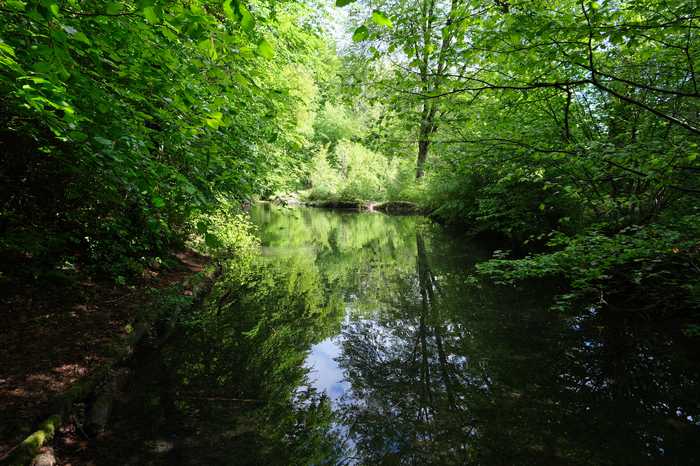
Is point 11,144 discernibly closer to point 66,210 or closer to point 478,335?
point 66,210

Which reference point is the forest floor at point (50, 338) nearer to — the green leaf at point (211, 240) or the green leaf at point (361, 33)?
the green leaf at point (211, 240)

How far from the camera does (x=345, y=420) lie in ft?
13.2

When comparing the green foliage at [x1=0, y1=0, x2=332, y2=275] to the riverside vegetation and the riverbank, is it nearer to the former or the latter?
the riverside vegetation

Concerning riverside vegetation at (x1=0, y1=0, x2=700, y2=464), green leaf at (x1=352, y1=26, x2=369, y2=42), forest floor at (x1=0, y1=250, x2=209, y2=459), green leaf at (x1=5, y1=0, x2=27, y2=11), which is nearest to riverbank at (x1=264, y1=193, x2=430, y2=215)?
riverside vegetation at (x1=0, y1=0, x2=700, y2=464)

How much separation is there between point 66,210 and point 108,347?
2.08 meters

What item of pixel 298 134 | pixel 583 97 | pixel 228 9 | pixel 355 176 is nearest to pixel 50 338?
→ pixel 298 134

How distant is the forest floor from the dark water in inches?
24.3

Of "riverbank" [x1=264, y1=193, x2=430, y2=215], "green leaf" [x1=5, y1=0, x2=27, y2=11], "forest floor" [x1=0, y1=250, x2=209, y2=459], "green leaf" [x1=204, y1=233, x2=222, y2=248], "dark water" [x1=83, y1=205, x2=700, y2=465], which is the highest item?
"green leaf" [x1=5, y1=0, x2=27, y2=11]

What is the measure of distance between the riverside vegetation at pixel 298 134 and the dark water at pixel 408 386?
121mm

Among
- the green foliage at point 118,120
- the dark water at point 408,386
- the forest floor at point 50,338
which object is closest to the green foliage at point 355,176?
the dark water at point 408,386

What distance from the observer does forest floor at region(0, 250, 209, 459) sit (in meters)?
3.24

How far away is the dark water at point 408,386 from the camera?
3.49 m

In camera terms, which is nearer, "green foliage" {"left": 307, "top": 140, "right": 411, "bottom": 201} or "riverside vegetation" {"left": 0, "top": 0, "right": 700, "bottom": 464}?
"riverside vegetation" {"left": 0, "top": 0, "right": 700, "bottom": 464}

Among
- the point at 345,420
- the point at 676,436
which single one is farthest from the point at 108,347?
the point at 676,436
